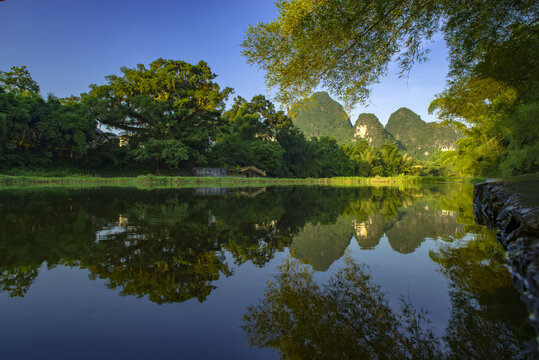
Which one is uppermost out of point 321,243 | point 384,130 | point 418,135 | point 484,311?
point 384,130

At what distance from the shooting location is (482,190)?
17.4ft

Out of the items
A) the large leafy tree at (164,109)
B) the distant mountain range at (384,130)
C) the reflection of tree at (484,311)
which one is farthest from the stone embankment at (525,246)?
the distant mountain range at (384,130)

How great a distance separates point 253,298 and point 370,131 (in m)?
155

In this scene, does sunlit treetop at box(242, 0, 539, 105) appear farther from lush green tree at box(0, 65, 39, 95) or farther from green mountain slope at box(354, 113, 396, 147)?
green mountain slope at box(354, 113, 396, 147)

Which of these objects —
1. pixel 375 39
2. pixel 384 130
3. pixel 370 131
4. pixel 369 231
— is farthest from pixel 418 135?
pixel 369 231

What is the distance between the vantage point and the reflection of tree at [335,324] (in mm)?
1367

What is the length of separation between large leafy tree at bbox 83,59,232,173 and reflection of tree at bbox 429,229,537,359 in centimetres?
3163

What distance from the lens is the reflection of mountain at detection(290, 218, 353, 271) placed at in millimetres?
2883

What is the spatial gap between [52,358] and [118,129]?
3855cm

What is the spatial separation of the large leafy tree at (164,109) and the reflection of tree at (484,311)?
104ft

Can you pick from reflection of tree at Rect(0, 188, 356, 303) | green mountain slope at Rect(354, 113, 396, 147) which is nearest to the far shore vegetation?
reflection of tree at Rect(0, 188, 356, 303)

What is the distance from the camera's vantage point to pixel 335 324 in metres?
1.58

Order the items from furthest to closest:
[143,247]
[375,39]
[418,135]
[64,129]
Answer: [418,135] < [64,129] < [375,39] < [143,247]

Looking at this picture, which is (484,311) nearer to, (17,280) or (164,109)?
(17,280)
